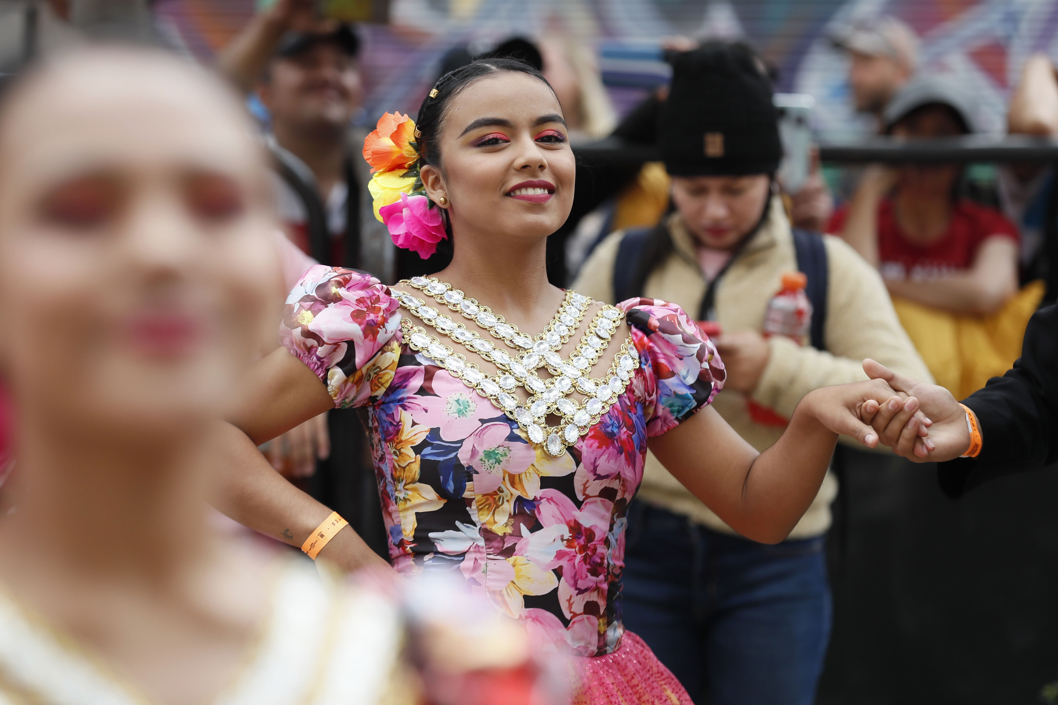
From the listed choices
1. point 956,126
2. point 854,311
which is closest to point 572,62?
point 956,126

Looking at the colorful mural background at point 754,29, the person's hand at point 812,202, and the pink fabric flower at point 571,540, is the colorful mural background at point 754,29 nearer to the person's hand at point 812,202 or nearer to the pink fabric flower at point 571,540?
the person's hand at point 812,202

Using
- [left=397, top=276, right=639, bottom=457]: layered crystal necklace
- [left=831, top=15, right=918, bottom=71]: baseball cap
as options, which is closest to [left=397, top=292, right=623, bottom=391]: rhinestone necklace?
[left=397, top=276, right=639, bottom=457]: layered crystal necklace

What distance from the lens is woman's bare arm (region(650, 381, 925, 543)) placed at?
178 centimetres

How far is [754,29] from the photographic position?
8.59 m

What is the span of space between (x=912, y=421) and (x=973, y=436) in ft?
0.65

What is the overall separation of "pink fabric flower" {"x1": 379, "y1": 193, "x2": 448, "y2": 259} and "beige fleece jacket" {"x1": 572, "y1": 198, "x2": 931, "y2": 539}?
32.8 inches

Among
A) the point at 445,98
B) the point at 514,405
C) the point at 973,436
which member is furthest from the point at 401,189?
the point at 973,436

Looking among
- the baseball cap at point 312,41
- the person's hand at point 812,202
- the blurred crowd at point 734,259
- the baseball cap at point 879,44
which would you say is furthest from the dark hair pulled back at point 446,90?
the baseball cap at point 879,44

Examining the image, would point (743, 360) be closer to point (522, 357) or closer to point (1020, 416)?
point (1020, 416)

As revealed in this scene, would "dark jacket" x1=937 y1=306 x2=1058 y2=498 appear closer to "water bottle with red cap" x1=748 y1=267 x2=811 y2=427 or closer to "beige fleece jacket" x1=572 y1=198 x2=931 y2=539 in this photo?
"beige fleece jacket" x1=572 y1=198 x2=931 y2=539

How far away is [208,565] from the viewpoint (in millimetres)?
760

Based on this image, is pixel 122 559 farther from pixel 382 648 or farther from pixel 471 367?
pixel 471 367

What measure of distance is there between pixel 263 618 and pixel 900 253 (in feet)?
9.88

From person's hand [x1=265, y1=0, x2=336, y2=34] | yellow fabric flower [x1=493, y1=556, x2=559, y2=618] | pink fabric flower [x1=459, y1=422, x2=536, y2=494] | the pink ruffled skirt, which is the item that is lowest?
the pink ruffled skirt
